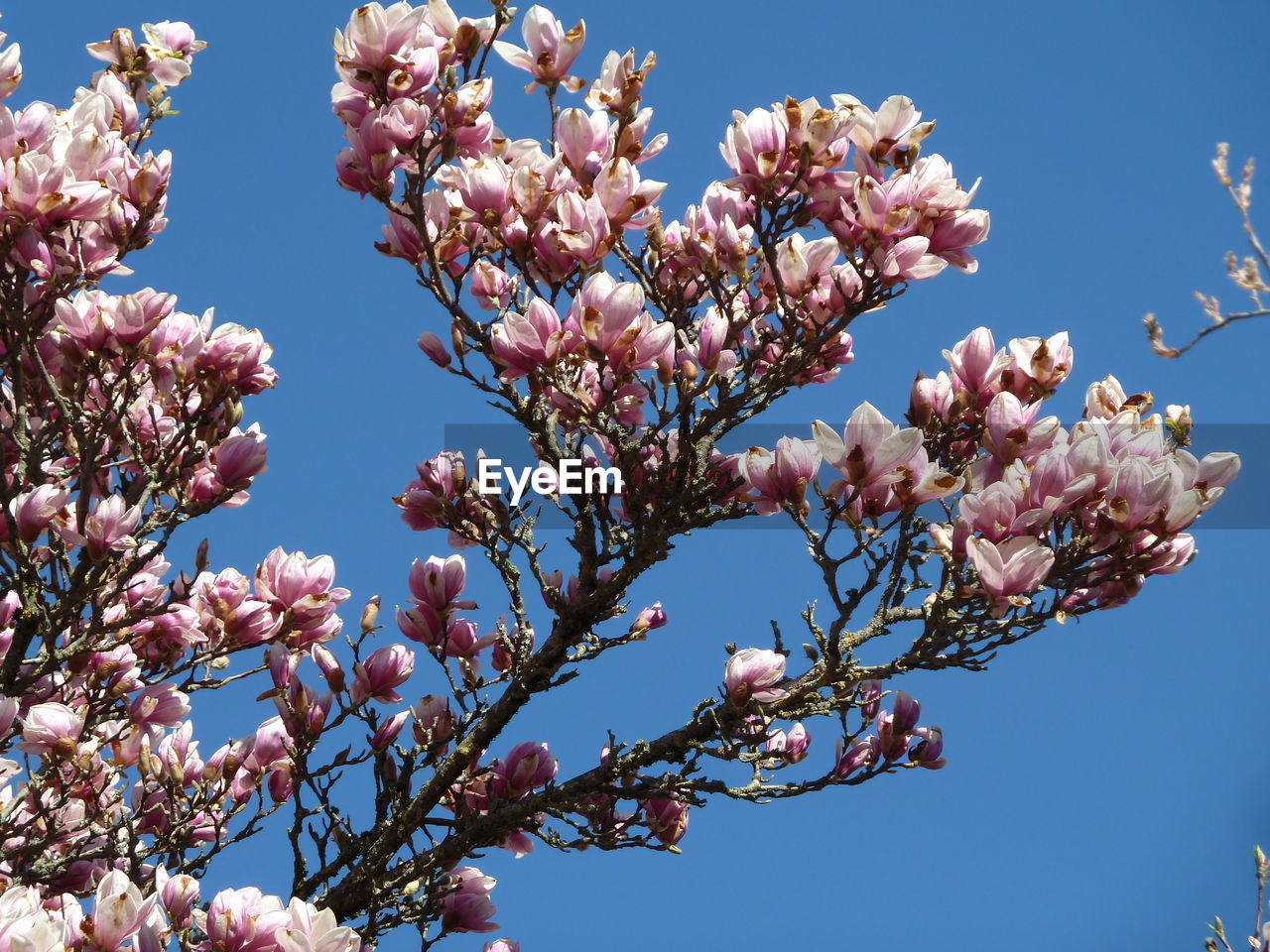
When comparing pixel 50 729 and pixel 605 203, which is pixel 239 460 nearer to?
pixel 50 729

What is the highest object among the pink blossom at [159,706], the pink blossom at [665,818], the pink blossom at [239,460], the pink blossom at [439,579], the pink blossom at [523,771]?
the pink blossom at [239,460]

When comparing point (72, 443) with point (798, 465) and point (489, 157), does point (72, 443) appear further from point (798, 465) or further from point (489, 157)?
point (798, 465)

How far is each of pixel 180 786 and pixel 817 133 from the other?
2.92 m

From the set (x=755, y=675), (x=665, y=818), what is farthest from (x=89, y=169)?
(x=665, y=818)

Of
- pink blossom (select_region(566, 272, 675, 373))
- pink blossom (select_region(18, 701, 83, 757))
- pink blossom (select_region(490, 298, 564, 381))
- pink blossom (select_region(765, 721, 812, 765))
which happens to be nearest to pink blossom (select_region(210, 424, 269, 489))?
pink blossom (select_region(18, 701, 83, 757))

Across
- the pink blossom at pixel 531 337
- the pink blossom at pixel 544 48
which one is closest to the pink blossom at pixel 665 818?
the pink blossom at pixel 531 337

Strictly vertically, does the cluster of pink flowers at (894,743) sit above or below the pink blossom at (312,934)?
above

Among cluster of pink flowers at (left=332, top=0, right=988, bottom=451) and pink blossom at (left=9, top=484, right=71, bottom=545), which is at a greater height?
cluster of pink flowers at (left=332, top=0, right=988, bottom=451)

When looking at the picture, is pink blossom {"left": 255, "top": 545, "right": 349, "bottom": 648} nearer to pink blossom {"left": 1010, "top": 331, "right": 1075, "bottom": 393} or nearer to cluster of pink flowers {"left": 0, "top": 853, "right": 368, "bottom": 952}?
cluster of pink flowers {"left": 0, "top": 853, "right": 368, "bottom": 952}

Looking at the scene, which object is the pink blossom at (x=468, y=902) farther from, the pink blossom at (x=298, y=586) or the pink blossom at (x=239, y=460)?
the pink blossom at (x=239, y=460)

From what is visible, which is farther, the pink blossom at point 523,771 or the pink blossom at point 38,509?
the pink blossom at point 523,771

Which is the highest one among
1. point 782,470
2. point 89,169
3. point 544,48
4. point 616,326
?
point 544,48

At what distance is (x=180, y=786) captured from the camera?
4383 mm

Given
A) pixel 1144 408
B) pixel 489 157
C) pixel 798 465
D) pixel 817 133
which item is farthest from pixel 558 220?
pixel 1144 408
